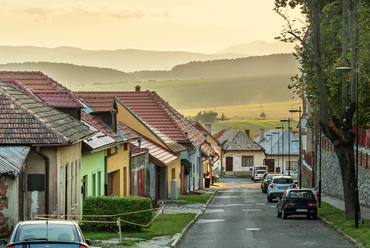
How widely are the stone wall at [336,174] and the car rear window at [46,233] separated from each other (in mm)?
27663

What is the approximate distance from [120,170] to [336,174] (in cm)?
2160

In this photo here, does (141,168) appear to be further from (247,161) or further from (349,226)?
(247,161)

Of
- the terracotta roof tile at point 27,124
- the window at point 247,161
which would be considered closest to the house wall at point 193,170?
the terracotta roof tile at point 27,124

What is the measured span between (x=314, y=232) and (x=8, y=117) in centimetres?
1203

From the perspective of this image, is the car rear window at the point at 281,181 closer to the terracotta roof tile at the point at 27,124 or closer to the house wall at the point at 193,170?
the house wall at the point at 193,170

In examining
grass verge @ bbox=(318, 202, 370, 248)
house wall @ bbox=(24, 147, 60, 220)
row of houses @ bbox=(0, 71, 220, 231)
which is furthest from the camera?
grass verge @ bbox=(318, 202, 370, 248)

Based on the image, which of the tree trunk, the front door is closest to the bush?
the tree trunk

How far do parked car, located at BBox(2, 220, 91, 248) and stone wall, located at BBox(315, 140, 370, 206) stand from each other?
90.5 ft

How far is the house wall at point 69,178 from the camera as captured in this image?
23.2 metres

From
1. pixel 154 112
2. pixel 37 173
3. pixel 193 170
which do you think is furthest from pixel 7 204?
pixel 193 170

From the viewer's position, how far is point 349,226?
2616 cm

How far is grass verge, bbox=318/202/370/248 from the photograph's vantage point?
22.1 metres

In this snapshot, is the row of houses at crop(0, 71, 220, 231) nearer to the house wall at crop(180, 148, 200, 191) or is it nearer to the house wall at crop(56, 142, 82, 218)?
the house wall at crop(56, 142, 82, 218)

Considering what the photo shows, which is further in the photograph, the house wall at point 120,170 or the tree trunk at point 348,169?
the house wall at point 120,170
